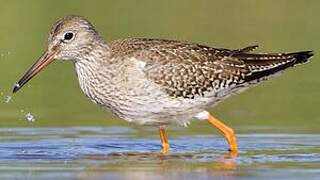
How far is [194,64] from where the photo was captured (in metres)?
18.6

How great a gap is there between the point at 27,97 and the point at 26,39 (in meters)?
6.29

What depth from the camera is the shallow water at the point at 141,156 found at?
16.0 meters

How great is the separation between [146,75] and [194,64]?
81cm

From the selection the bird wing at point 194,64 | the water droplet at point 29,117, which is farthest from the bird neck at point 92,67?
the water droplet at point 29,117

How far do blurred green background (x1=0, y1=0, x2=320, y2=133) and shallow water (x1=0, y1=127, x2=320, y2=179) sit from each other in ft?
2.62

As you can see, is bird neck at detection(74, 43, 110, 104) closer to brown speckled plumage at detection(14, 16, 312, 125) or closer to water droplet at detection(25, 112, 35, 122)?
brown speckled plumage at detection(14, 16, 312, 125)

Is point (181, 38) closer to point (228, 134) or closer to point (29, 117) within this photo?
point (29, 117)

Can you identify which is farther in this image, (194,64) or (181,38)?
(181,38)

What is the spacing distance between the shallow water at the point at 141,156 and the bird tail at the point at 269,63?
0.85 metres

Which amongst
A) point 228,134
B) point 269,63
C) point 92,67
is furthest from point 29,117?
point 269,63

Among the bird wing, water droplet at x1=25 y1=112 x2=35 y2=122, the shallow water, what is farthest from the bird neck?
water droplet at x1=25 y1=112 x2=35 y2=122

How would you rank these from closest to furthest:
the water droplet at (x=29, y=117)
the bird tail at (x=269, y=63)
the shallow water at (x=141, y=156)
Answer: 1. the shallow water at (x=141, y=156)
2. the bird tail at (x=269, y=63)
3. the water droplet at (x=29, y=117)

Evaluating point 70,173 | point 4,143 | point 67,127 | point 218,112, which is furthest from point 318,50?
point 70,173

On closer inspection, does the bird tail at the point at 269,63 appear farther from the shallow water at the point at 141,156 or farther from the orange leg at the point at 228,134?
the shallow water at the point at 141,156
